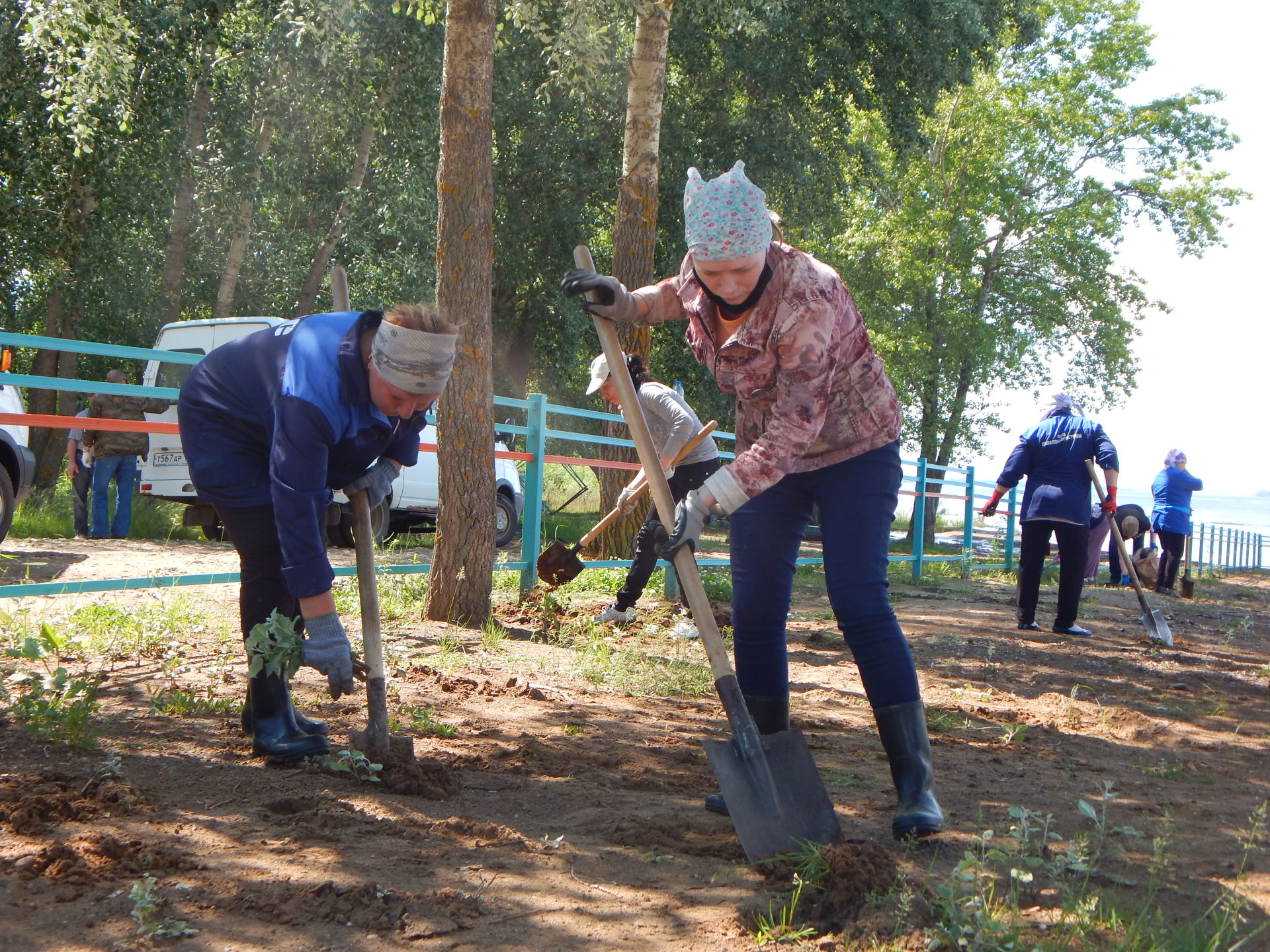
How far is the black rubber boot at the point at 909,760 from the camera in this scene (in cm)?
287

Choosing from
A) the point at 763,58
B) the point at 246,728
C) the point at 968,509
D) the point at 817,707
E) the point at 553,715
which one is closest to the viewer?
the point at 246,728

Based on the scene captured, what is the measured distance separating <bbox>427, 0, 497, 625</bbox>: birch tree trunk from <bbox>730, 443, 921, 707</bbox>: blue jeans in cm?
326

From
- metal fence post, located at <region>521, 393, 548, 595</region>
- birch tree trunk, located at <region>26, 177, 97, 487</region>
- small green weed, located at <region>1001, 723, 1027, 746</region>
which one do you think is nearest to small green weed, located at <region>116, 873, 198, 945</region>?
small green weed, located at <region>1001, 723, 1027, 746</region>

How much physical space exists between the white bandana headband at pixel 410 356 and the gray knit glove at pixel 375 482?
1.74 ft

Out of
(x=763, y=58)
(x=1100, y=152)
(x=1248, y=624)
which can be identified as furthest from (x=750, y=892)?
(x=1100, y=152)

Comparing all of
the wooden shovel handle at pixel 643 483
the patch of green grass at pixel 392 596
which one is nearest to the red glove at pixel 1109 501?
the wooden shovel handle at pixel 643 483

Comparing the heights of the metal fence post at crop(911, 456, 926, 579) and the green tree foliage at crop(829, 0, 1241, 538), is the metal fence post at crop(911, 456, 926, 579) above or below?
below

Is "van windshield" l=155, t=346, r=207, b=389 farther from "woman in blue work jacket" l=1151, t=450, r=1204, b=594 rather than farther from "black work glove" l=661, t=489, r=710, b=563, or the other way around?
"woman in blue work jacket" l=1151, t=450, r=1204, b=594

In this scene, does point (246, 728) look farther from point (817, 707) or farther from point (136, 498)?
point (136, 498)

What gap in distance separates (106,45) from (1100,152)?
83.0ft

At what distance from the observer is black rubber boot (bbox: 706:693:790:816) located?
10.3 feet

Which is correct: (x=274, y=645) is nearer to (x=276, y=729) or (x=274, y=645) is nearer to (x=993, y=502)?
(x=276, y=729)

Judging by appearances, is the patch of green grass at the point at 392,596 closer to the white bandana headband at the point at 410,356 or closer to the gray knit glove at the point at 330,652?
the gray knit glove at the point at 330,652

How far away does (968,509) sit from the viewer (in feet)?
48.7
